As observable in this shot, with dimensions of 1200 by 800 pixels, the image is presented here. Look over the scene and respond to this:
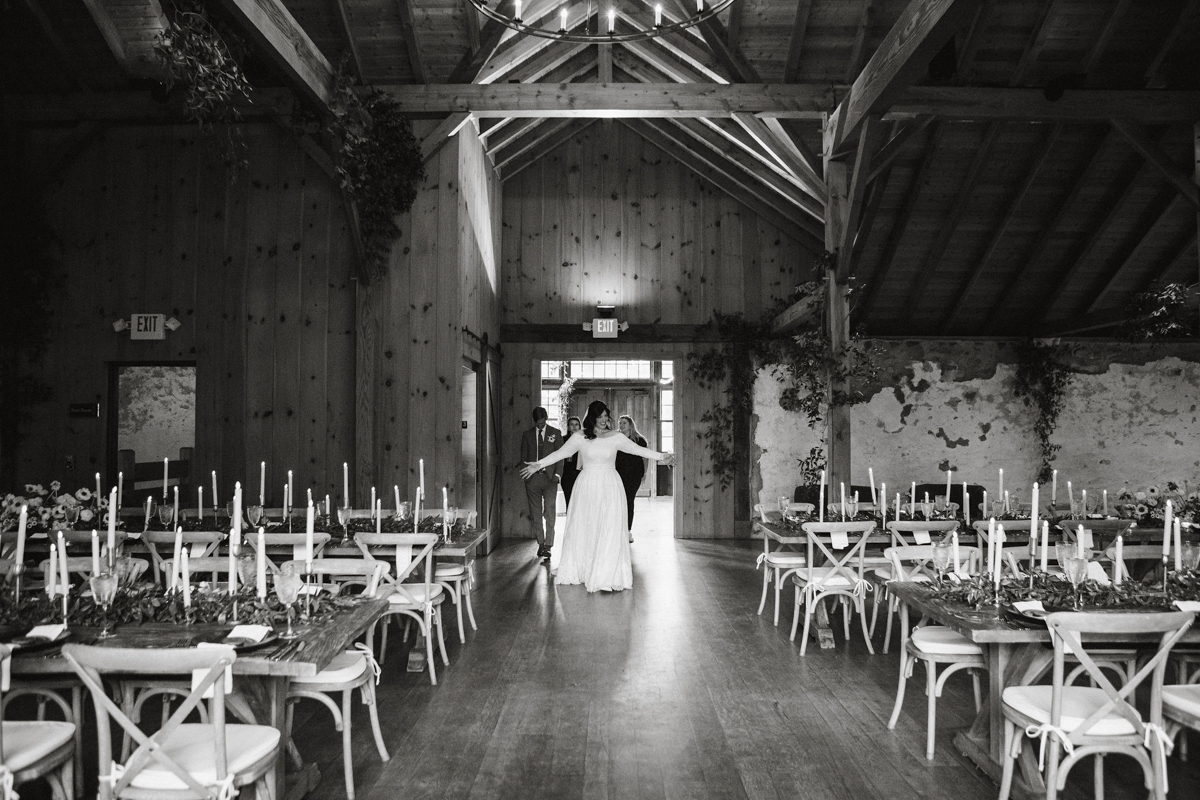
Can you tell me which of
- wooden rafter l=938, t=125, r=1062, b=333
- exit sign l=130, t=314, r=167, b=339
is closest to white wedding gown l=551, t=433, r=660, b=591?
exit sign l=130, t=314, r=167, b=339

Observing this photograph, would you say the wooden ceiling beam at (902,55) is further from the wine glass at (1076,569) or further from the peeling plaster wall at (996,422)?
the peeling plaster wall at (996,422)

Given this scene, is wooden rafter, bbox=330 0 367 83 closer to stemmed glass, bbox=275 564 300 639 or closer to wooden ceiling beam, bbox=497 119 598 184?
wooden ceiling beam, bbox=497 119 598 184

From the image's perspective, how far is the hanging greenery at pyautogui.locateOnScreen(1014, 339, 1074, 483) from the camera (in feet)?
35.3

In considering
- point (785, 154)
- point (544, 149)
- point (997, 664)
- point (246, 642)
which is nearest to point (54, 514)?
point (246, 642)

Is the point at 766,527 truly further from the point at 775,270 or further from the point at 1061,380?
the point at 1061,380

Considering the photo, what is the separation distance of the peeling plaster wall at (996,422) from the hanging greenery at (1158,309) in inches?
58.1

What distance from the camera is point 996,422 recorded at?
11.0 metres

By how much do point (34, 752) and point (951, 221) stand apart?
9.08m

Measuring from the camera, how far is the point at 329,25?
23.2 feet

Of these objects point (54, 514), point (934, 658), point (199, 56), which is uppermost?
point (199, 56)

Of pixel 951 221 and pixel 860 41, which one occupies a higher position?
pixel 860 41

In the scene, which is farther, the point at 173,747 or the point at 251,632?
the point at 251,632

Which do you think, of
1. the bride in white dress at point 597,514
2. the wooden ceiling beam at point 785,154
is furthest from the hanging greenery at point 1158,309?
the bride in white dress at point 597,514

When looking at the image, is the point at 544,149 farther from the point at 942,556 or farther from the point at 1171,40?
the point at 942,556
